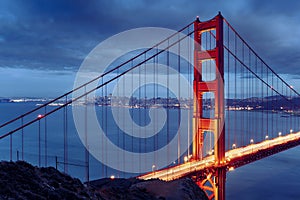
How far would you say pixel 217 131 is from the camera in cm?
1805

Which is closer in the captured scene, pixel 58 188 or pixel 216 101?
pixel 58 188

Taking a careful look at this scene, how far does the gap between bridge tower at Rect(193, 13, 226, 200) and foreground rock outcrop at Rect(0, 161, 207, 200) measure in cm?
588

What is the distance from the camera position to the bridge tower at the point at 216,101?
58.7ft

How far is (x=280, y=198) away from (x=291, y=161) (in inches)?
688

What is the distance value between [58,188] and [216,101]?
12.6 meters

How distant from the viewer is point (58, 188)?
800cm

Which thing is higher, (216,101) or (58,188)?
(216,101)

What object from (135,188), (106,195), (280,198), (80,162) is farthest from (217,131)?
(80,162)

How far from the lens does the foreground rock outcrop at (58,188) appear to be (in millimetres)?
7094

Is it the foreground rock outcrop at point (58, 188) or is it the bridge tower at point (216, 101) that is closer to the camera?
the foreground rock outcrop at point (58, 188)

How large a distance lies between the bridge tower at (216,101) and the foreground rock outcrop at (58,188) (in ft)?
19.3

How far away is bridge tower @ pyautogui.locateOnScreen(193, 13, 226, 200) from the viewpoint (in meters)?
17.9

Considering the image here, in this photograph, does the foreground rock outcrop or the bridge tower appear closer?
the foreground rock outcrop

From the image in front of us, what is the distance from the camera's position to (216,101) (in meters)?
18.4
